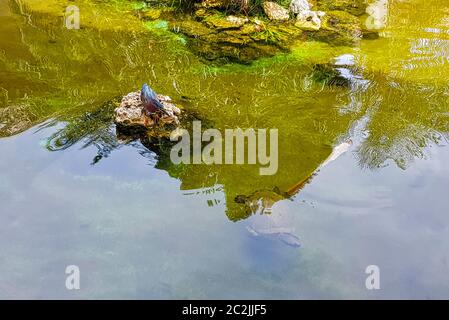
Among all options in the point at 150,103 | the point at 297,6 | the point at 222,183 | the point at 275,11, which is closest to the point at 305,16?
the point at 297,6

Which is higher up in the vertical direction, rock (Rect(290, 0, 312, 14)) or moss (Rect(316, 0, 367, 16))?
moss (Rect(316, 0, 367, 16))

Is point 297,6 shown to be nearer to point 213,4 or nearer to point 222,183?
point 213,4

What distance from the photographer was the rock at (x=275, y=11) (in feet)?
21.4

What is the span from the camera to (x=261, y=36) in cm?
600

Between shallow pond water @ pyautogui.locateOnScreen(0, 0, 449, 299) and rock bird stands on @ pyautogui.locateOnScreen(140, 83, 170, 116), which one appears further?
rock bird stands on @ pyautogui.locateOnScreen(140, 83, 170, 116)

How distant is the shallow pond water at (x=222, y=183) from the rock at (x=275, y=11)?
4.30 feet

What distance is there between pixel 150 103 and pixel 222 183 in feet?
3.42

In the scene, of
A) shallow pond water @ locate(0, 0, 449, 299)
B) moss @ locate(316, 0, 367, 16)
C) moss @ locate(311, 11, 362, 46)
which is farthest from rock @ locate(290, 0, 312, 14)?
shallow pond water @ locate(0, 0, 449, 299)

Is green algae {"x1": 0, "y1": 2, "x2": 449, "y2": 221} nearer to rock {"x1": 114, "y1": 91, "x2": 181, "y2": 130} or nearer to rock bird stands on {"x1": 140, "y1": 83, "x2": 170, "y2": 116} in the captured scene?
rock {"x1": 114, "y1": 91, "x2": 181, "y2": 130}

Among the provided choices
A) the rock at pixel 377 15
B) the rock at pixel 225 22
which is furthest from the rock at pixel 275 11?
the rock at pixel 377 15

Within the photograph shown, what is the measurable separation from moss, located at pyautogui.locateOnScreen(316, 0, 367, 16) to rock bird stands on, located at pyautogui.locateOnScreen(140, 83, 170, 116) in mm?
4292

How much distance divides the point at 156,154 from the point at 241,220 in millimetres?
1041

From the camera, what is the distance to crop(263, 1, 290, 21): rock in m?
6.51
